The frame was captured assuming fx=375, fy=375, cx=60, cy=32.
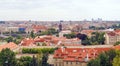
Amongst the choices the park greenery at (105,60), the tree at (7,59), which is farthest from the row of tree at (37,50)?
the park greenery at (105,60)

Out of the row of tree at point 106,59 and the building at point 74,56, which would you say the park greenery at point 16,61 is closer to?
the building at point 74,56

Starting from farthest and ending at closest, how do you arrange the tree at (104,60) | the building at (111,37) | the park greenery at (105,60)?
the building at (111,37), the tree at (104,60), the park greenery at (105,60)

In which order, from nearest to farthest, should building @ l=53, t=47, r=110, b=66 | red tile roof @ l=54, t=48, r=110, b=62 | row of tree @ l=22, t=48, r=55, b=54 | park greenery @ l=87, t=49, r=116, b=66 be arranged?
park greenery @ l=87, t=49, r=116, b=66 < building @ l=53, t=47, r=110, b=66 < red tile roof @ l=54, t=48, r=110, b=62 < row of tree @ l=22, t=48, r=55, b=54

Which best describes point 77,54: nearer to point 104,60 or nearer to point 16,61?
point 104,60

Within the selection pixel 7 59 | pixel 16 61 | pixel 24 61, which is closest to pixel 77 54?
pixel 24 61

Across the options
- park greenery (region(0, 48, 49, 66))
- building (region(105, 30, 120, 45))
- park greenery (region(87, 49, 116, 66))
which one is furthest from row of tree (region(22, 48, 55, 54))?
building (region(105, 30, 120, 45))

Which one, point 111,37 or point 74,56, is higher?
point 74,56

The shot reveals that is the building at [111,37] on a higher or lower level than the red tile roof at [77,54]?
lower

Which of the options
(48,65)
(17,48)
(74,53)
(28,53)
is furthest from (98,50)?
(17,48)

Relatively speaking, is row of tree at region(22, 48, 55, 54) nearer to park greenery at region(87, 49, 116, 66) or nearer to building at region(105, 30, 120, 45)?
park greenery at region(87, 49, 116, 66)

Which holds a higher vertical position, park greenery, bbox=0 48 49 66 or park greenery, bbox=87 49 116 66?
park greenery, bbox=87 49 116 66

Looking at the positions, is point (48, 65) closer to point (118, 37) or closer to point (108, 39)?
point (108, 39)

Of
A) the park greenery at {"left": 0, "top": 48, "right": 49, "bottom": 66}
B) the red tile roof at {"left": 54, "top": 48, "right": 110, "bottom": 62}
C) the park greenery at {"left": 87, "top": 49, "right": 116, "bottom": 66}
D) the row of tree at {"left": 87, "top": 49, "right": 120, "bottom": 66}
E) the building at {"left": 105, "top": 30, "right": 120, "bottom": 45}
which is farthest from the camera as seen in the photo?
the building at {"left": 105, "top": 30, "right": 120, "bottom": 45}

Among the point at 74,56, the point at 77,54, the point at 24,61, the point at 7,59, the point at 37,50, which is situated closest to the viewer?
the point at 7,59
